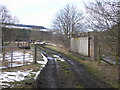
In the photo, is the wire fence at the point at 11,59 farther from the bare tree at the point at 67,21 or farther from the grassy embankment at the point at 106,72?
the bare tree at the point at 67,21

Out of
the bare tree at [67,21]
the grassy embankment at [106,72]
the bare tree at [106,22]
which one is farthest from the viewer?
the bare tree at [67,21]

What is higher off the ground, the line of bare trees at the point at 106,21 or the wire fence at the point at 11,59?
the line of bare trees at the point at 106,21

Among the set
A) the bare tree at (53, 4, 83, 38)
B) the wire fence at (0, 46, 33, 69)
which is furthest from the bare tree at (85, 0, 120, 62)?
the bare tree at (53, 4, 83, 38)

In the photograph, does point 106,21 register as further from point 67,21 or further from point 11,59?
point 67,21

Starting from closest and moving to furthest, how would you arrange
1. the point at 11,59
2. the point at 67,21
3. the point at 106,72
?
the point at 106,72
the point at 11,59
the point at 67,21

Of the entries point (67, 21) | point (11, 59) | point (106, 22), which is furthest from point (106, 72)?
point (67, 21)

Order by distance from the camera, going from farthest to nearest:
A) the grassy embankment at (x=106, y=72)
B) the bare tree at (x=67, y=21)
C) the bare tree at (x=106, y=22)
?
the bare tree at (x=67, y=21) → the bare tree at (x=106, y=22) → the grassy embankment at (x=106, y=72)

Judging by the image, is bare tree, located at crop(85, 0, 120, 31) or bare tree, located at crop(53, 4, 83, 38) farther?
bare tree, located at crop(53, 4, 83, 38)

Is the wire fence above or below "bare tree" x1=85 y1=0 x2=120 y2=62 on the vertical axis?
below

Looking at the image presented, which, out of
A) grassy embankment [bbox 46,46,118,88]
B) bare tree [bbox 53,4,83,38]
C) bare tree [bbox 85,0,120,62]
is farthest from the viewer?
bare tree [bbox 53,4,83,38]

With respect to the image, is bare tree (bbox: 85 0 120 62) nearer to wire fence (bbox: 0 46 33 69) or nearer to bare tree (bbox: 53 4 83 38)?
wire fence (bbox: 0 46 33 69)

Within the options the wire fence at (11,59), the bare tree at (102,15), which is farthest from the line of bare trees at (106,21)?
the wire fence at (11,59)

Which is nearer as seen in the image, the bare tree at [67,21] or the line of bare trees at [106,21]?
the line of bare trees at [106,21]

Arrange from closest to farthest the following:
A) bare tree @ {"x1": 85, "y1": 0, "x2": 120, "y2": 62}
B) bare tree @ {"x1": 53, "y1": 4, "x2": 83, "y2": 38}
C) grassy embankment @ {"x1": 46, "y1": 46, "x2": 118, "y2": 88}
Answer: grassy embankment @ {"x1": 46, "y1": 46, "x2": 118, "y2": 88} → bare tree @ {"x1": 85, "y1": 0, "x2": 120, "y2": 62} → bare tree @ {"x1": 53, "y1": 4, "x2": 83, "y2": 38}
